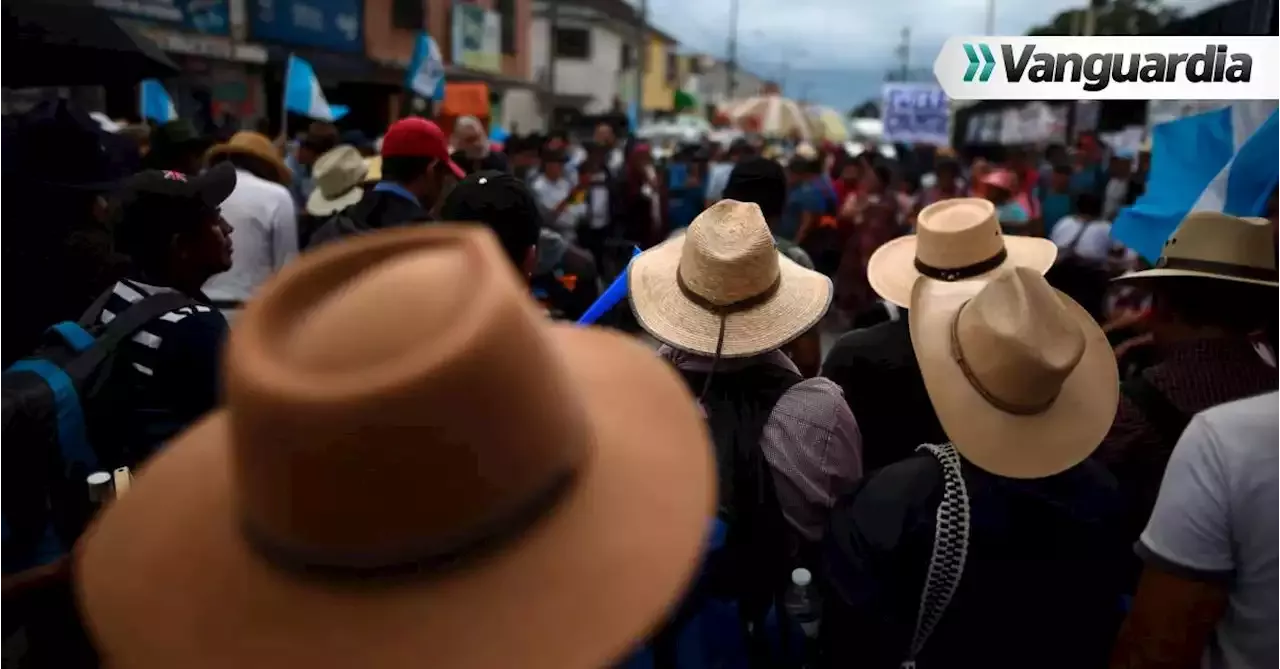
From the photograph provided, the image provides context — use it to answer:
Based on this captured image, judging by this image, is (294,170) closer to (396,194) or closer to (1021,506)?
(396,194)

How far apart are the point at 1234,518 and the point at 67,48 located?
19.4 feet

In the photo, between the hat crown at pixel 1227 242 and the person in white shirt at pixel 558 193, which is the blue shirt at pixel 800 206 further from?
the hat crown at pixel 1227 242

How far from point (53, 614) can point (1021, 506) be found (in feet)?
7.68

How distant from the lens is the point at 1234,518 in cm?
162

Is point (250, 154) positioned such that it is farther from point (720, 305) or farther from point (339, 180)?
point (720, 305)

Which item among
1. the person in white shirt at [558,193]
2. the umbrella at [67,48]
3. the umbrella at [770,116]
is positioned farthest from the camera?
the umbrella at [770,116]

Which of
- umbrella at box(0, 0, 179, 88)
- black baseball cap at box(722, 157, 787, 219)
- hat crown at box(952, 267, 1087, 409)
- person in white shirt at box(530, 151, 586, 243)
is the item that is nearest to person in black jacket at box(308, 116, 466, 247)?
black baseball cap at box(722, 157, 787, 219)

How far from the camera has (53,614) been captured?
226 centimetres

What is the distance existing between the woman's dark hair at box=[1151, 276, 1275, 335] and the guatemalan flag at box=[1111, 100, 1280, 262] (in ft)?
4.10

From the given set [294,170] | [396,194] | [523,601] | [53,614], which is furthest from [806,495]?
[294,170]

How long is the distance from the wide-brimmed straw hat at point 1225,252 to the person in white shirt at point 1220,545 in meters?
0.87

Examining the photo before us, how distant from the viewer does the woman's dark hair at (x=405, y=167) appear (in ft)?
13.3

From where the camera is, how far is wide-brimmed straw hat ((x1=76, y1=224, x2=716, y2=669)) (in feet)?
3.16

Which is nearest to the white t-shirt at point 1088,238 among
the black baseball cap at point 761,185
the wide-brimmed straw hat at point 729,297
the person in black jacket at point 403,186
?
the black baseball cap at point 761,185
